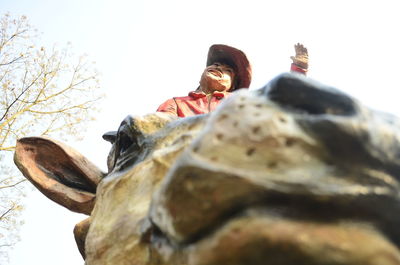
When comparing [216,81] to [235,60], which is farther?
[235,60]

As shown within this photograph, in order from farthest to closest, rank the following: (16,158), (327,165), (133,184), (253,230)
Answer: (16,158)
(133,184)
(327,165)
(253,230)

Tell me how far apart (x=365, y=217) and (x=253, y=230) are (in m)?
0.31

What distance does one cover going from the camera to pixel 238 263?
1.11 meters

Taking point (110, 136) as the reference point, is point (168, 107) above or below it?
below

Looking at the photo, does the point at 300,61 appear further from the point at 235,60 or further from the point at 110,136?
the point at 110,136

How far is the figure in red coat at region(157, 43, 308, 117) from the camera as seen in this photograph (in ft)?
13.3

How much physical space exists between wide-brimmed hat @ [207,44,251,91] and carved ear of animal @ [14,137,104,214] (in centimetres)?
184

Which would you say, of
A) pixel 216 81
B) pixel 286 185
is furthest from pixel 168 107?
pixel 286 185

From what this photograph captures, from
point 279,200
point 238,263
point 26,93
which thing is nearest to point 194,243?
point 238,263

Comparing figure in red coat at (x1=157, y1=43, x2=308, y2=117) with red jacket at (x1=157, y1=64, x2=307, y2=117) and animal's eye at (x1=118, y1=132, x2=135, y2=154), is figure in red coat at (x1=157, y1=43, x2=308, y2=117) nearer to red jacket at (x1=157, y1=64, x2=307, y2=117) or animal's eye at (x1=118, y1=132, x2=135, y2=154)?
red jacket at (x1=157, y1=64, x2=307, y2=117)

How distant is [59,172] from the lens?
11.0 ft

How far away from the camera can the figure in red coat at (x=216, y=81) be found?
4059 millimetres

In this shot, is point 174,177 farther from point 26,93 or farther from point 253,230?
point 26,93

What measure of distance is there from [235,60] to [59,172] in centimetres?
201
